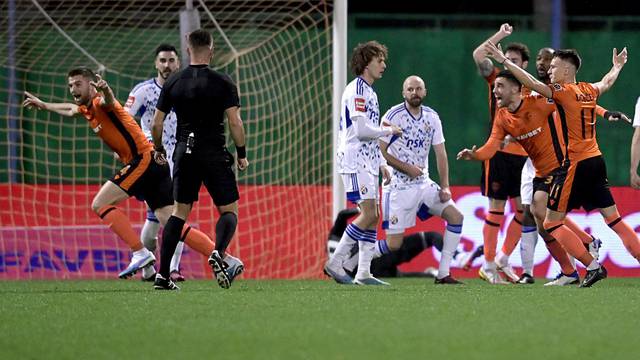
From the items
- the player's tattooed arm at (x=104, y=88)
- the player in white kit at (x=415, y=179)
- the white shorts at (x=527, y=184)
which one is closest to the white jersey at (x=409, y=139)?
the player in white kit at (x=415, y=179)

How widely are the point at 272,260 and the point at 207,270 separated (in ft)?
2.25

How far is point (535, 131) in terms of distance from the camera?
10203 millimetres

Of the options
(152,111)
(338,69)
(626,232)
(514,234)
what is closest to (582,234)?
(514,234)

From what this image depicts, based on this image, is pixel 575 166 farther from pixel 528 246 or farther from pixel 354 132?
pixel 528 246

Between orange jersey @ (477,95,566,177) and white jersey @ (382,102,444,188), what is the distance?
27.4 inches

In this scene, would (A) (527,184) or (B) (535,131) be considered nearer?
(B) (535,131)

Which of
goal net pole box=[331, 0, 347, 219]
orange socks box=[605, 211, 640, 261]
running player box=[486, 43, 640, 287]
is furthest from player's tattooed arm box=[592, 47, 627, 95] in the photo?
goal net pole box=[331, 0, 347, 219]

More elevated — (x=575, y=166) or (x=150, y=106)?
(x=150, y=106)

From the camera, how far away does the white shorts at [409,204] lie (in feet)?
34.8

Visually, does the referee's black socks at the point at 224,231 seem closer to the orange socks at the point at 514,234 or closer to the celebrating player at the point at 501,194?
the celebrating player at the point at 501,194

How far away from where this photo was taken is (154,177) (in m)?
10.6

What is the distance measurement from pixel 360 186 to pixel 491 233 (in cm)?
184

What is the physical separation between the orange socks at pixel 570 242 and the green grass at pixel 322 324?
313 millimetres

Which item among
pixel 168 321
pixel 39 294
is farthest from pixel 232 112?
pixel 168 321
